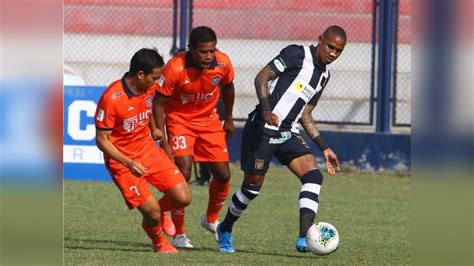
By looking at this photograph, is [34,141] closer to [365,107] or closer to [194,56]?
Answer: [194,56]

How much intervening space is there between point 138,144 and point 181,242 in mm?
1232

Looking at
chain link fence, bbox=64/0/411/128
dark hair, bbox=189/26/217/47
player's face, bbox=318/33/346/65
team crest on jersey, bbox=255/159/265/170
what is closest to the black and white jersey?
player's face, bbox=318/33/346/65

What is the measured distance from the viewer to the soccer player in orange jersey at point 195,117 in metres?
9.25

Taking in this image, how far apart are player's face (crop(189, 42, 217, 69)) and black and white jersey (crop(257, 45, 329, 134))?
2.08 ft

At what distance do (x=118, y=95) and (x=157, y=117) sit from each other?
102 centimetres

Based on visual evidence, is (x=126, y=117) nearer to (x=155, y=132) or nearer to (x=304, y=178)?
(x=155, y=132)

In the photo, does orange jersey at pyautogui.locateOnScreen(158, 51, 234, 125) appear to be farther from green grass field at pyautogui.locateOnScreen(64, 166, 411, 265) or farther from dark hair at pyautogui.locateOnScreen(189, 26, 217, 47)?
green grass field at pyautogui.locateOnScreen(64, 166, 411, 265)

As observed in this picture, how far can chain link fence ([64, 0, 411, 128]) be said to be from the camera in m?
18.6

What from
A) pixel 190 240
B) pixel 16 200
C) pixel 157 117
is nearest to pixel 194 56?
pixel 157 117

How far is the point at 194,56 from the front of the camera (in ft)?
29.9

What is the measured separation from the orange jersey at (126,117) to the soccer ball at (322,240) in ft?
5.26

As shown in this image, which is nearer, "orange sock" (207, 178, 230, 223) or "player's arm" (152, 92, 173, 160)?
"player's arm" (152, 92, 173, 160)

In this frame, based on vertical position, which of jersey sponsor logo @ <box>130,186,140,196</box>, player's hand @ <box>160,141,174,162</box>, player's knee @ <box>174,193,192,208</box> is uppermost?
player's hand @ <box>160,141,174,162</box>

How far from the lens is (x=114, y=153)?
806 cm
